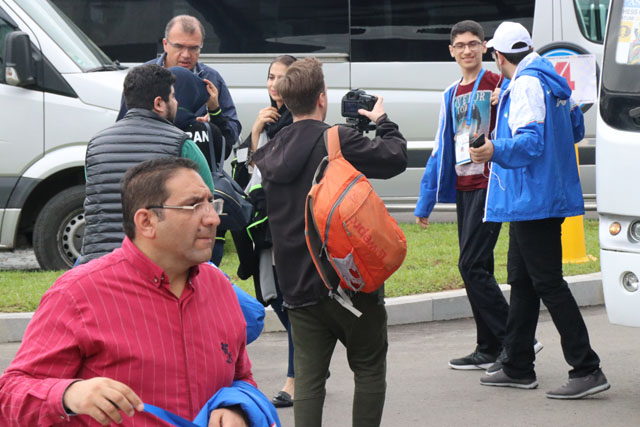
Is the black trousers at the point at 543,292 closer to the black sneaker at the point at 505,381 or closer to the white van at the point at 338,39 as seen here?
the black sneaker at the point at 505,381

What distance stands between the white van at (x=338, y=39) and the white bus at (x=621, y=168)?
246 inches

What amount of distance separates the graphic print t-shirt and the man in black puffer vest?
2.21 m

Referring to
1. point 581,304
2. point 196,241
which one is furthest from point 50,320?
point 581,304

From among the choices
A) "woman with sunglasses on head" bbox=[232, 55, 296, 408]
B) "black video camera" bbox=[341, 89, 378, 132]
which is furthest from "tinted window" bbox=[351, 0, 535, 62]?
"black video camera" bbox=[341, 89, 378, 132]

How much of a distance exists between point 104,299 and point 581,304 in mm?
6200

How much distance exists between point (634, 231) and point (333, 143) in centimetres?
171

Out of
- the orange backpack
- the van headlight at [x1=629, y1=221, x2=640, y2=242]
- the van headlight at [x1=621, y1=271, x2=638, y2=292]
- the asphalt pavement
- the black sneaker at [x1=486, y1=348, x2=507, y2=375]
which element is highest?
the orange backpack

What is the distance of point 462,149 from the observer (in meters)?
6.74

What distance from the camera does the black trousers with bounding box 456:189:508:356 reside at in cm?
662

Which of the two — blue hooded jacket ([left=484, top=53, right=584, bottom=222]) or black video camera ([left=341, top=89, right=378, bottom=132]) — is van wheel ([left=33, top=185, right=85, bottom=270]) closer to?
blue hooded jacket ([left=484, top=53, right=584, bottom=222])

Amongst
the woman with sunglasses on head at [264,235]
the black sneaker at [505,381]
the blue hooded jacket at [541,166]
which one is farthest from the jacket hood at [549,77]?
the black sneaker at [505,381]

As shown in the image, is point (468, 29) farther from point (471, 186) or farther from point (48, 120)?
point (48, 120)

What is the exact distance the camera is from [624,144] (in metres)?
5.55

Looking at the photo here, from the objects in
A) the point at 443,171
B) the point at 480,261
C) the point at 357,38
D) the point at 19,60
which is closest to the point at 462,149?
the point at 443,171
